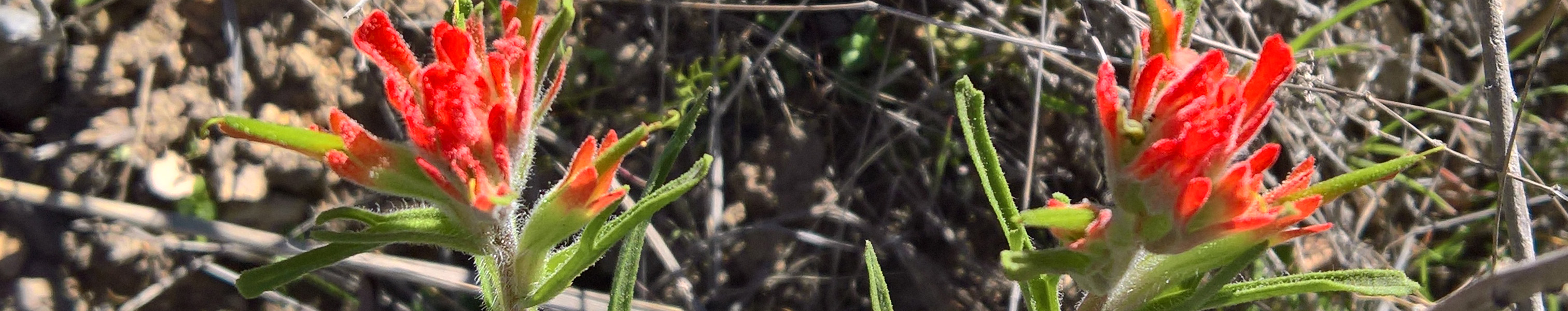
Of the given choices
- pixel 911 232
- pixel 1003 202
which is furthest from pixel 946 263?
pixel 1003 202

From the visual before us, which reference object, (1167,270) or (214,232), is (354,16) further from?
(1167,270)

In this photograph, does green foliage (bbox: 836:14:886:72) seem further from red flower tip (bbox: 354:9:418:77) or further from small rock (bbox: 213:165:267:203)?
red flower tip (bbox: 354:9:418:77)

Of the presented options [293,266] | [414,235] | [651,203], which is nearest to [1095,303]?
[651,203]

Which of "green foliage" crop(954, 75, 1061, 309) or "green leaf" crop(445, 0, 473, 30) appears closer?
"green leaf" crop(445, 0, 473, 30)

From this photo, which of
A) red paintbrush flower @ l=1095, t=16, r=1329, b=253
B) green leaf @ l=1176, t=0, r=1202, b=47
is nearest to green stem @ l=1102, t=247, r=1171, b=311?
red paintbrush flower @ l=1095, t=16, r=1329, b=253

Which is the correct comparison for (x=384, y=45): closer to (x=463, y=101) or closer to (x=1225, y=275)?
(x=463, y=101)

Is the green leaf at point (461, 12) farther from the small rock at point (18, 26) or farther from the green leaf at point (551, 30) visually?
the small rock at point (18, 26)

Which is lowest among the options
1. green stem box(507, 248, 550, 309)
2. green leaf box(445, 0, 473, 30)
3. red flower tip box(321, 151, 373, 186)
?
green stem box(507, 248, 550, 309)
